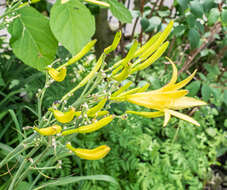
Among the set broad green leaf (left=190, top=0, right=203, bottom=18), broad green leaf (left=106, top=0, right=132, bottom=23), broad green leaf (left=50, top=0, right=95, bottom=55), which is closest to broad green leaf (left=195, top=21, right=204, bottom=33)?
broad green leaf (left=190, top=0, right=203, bottom=18)

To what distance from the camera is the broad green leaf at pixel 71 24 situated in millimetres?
594

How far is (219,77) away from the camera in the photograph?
1724mm

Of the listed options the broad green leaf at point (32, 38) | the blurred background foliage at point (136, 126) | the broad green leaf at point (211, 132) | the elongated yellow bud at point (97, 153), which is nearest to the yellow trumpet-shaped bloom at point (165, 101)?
the elongated yellow bud at point (97, 153)

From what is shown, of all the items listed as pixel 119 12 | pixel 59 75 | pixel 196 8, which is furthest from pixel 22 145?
pixel 196 8

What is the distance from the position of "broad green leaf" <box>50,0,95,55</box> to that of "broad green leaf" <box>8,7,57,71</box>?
8cm

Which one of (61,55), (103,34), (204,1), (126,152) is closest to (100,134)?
(126,152)

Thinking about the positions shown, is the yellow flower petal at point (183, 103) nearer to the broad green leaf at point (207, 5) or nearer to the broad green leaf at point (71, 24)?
the broad green leaf at point (71, 24)

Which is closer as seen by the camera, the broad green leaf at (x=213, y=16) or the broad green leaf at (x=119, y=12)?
the broad green leaf at (x=119, y=12)

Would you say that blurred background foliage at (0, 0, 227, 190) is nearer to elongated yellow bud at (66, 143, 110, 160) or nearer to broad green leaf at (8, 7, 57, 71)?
broad green leaf at (8, 7, 57, 71)

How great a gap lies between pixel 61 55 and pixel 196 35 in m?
0.61

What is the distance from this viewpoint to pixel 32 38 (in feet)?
2.18

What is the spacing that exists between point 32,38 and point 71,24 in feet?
0.41

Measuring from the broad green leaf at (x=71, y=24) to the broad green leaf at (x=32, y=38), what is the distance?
8 centimetres

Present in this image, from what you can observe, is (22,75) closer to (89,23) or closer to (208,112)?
(89,23)
